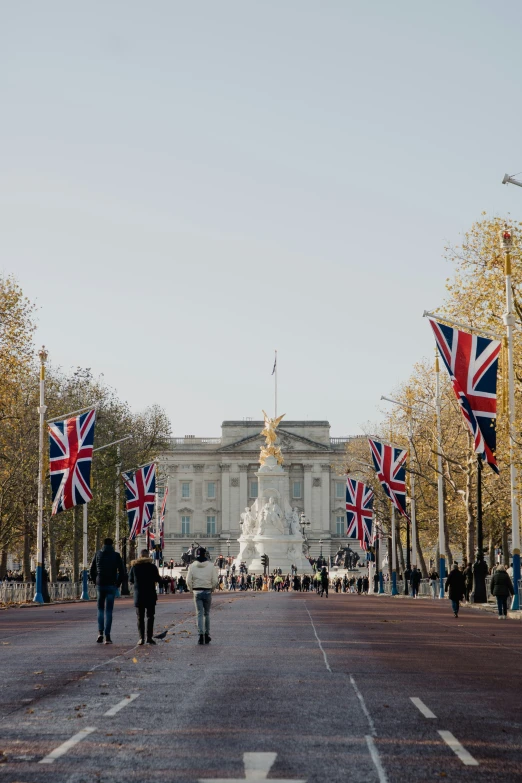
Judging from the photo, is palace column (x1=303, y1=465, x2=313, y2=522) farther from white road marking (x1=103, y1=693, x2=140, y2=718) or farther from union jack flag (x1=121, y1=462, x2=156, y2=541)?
white road marking (x1=103, y1=693, x2=140, y2=718)

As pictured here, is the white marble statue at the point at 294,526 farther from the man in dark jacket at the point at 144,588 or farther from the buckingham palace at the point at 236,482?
the man in dark jacket at the point at 144,588

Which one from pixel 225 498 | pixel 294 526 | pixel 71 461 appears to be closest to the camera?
pixel 71 461

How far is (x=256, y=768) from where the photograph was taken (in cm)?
957

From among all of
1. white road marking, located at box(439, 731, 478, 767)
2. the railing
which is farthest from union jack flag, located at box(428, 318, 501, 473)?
the railing

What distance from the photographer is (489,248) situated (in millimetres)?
46156

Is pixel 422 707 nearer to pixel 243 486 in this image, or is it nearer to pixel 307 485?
pixel 243 486

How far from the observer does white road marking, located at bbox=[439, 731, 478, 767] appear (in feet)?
32.5

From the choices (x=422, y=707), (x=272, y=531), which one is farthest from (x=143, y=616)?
(x=272, y=531)

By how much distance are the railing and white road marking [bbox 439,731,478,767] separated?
1683 inches

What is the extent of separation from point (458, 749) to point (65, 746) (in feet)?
11.1

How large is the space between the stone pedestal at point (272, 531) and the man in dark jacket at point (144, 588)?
8213cm

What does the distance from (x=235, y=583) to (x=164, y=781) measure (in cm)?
8424

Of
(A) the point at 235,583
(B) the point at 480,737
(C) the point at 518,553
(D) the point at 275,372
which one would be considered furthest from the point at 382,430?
(B) the point at 480,737

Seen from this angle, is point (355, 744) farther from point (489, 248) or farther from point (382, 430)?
point (382, 430)
